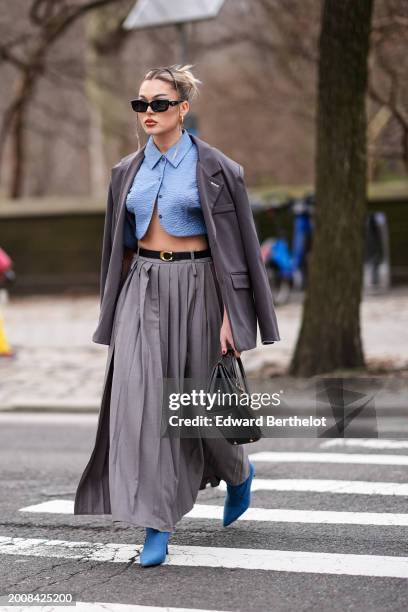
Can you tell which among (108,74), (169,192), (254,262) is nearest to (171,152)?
(169,192)

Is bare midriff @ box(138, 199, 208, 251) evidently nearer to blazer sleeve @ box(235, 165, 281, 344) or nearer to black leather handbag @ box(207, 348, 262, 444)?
blazer sleeve @ box(235, 165, 281, 344)

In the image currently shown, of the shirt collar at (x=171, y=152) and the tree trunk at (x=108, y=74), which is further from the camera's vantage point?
the tree trunk at (x=108, y=74)

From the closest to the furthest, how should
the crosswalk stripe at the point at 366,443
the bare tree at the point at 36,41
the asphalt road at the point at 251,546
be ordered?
the asphalt road at the point at 251,546, the crosswalk stripe at the point at 366,443, the bare tree at the point at 36,41

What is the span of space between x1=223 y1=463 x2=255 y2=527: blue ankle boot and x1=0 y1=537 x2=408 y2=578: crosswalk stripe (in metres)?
0.31

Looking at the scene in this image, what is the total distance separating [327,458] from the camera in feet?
25.5

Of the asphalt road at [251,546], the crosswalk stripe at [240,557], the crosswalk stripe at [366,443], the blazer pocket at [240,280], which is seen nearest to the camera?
the asphalt road at [251,546]

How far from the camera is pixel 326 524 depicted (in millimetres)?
5656

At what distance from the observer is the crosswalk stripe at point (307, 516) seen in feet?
18.6

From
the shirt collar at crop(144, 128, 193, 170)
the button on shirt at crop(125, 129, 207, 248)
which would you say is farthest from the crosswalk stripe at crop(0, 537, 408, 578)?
the shirt collar at crop(144, 128, 193, 170)

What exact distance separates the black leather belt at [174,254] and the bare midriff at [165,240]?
13 mm

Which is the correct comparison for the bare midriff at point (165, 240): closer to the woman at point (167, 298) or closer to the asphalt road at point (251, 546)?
the woman at point (167, 298)

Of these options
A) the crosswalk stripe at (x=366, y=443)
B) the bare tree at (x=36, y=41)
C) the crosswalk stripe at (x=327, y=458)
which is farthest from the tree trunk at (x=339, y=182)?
the bare tree at (x=36, y=41)

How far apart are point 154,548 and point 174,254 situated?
1.22m

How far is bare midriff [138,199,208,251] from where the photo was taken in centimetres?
505
